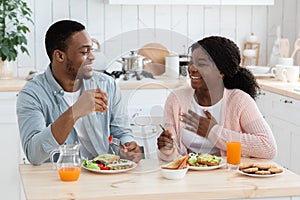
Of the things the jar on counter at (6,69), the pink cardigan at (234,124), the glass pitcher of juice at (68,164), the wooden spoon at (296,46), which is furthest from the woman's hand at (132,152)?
the wooden spoon at (296,46)

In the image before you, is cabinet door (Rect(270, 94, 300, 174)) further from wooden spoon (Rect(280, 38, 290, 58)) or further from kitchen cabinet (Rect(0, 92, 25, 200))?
kitchen cabinet (Rect(0, 92, 25, 200))

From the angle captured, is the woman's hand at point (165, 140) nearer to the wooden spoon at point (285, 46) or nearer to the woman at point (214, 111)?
the woman at point (214, 111)

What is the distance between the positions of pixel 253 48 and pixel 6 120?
2.04 metres

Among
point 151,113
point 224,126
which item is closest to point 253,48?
point 224,126

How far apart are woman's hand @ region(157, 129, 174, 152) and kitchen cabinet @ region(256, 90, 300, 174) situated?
169 cm

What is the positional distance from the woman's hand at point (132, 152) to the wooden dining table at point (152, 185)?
0.11 feet

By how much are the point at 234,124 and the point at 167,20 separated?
216 centimetres

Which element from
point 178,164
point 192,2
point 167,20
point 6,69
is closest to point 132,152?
point 178,164

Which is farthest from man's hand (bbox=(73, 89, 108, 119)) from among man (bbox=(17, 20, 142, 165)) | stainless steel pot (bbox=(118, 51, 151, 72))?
stainless steel pot (bbox=(118, 51, 151, 72))

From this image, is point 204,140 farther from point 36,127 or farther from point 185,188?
point 36,127

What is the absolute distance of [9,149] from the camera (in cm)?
394

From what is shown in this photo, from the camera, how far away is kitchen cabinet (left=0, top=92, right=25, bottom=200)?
3926 millimetres

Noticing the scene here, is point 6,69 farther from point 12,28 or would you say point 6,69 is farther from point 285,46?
point 285,46

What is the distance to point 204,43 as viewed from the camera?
2.76m
